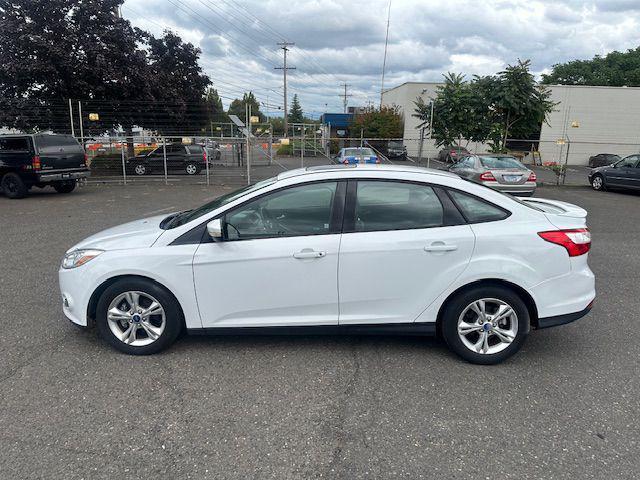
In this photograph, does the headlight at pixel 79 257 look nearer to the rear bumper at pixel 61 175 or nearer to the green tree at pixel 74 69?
the rear bumper at pixel 61 175

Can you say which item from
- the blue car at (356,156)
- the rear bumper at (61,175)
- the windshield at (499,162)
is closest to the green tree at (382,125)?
the blue car at (356,156)

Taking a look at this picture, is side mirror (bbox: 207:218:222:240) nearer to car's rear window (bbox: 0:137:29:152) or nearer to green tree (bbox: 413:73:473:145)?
car's rear window (bbox: 0:137:29:152)

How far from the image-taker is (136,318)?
3.83 meters

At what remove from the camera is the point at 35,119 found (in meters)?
20.1

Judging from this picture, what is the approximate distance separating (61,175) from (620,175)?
1858cm

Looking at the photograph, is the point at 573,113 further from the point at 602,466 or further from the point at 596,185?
the point at 602,466

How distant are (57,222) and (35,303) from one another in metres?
5.69

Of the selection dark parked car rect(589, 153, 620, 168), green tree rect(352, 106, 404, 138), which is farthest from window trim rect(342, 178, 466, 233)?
green tree rect(352, 106, 404, 138)

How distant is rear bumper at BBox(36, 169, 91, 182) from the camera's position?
534 inches

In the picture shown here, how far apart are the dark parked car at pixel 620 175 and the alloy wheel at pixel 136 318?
57.3ft

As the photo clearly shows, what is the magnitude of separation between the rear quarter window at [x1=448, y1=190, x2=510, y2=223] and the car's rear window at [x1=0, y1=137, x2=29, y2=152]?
13.6m

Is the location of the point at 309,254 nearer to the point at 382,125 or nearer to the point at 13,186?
the point at 13,186

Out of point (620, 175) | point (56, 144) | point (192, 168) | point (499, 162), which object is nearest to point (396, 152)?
point (192, 168)

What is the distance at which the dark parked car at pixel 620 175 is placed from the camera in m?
16.3
